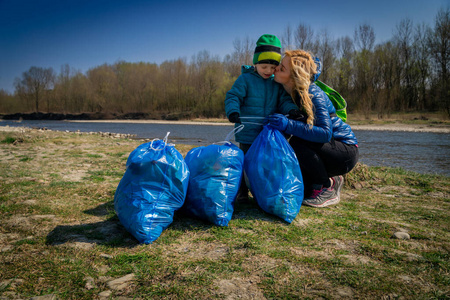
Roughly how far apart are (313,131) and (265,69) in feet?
2.77

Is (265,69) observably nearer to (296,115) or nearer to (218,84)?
(296,115)

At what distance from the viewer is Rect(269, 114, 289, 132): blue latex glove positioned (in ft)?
9.26

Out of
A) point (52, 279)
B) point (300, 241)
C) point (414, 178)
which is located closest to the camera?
point (52, 279)

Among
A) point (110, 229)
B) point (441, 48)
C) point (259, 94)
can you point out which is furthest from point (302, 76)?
point (441, 48)

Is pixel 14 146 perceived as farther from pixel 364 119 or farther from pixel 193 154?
pixel 364 119

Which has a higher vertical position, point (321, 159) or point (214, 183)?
point (321, 159)

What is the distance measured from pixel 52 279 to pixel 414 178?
519 cm

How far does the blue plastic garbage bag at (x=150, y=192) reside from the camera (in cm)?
220

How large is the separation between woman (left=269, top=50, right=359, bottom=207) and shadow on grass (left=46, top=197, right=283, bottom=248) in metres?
0.75

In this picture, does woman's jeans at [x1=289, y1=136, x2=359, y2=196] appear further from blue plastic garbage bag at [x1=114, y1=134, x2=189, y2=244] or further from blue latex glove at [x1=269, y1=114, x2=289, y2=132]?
blue plastic garbage bag at [x1=114, y1=134, x2=189, y2=244]

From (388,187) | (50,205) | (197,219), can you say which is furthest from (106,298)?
(388,187)

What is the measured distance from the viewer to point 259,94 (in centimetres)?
309

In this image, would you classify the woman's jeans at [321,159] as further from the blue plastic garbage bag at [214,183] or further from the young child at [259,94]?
the blue plastic garbage bag at [214,183]

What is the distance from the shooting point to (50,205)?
120 inches
